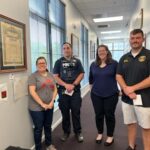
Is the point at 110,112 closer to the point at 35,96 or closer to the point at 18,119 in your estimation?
the point at 35,96

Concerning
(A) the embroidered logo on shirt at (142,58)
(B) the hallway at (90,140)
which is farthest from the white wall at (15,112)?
(A) the embroidered logo on shirt at (142,58)

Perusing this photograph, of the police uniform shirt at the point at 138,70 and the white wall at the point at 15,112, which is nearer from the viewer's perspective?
the white wall at the point at 15,112

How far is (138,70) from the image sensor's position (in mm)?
2197

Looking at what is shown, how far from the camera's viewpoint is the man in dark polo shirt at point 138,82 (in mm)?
2166

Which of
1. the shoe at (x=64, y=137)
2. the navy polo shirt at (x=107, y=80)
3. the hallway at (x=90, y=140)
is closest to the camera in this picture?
the navy polo shirt at (x=107, y=80)

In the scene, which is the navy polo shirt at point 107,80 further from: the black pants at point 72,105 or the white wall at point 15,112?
the white wall at point 15,112

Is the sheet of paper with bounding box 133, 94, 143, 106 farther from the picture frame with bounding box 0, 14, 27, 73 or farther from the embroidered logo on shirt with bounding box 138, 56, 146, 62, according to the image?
the picture frame with bounding box 0, 14, 27, 73

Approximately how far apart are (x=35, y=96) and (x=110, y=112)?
1.14 meters

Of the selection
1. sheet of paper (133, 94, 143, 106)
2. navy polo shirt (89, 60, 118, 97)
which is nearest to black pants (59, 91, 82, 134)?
navy polo shirt (89, 60, 118, 97)

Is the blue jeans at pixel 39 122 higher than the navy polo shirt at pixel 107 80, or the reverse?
the navy polo shirt at pixel 107 80

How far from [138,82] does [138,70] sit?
145mm

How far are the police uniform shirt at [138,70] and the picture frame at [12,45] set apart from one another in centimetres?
129

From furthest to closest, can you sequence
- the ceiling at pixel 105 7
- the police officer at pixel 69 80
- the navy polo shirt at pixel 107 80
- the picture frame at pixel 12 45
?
1. the ceiling at pixel 105 7
2. the police officer at pixel 69 80
3. the navy polo shirt at pixel 107 80
4. the picture frame at pixel 12 45

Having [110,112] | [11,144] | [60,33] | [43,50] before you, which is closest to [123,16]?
[60,33]
